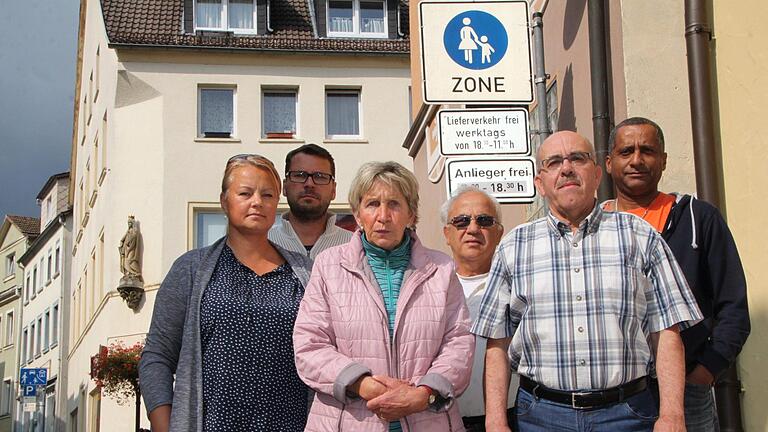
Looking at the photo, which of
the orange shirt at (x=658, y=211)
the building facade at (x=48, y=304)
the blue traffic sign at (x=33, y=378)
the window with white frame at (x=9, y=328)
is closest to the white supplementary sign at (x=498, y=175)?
the orange shirt at (x=658, y=211)

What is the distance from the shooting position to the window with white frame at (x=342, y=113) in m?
28.2

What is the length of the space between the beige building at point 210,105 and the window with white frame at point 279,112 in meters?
0.03

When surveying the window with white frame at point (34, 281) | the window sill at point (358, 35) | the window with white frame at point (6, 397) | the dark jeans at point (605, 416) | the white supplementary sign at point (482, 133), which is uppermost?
the window sill at point (358, 35)

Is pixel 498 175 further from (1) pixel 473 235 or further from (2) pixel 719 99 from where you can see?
(1) pixel 473 235

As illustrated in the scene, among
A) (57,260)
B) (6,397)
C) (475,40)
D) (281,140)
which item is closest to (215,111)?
(281,140)

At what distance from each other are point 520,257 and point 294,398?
106 centimetres

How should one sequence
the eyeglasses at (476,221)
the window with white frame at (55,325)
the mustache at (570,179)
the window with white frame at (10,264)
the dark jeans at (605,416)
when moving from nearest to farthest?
1. the dark jeans at (605,416)
2. the mustache at (570,179)
3. the eyeglasses at (476,221)
4. the window with white frame at (55,325)
5. the window with white frame at (10,264)

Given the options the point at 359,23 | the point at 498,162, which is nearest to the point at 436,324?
the point at 498,162

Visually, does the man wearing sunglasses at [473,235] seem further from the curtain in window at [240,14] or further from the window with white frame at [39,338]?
the window with white frame at [39,338]

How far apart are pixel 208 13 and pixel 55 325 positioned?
20.8m

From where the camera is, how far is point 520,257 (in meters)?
4.07

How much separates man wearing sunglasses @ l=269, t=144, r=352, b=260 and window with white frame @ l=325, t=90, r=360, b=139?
2259 centimetres

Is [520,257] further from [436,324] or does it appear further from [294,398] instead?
[294,398]

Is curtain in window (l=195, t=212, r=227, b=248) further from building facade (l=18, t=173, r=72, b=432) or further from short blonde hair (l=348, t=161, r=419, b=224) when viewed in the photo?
→ short blonde hair (l=348, t=161, r=419, b=224)
